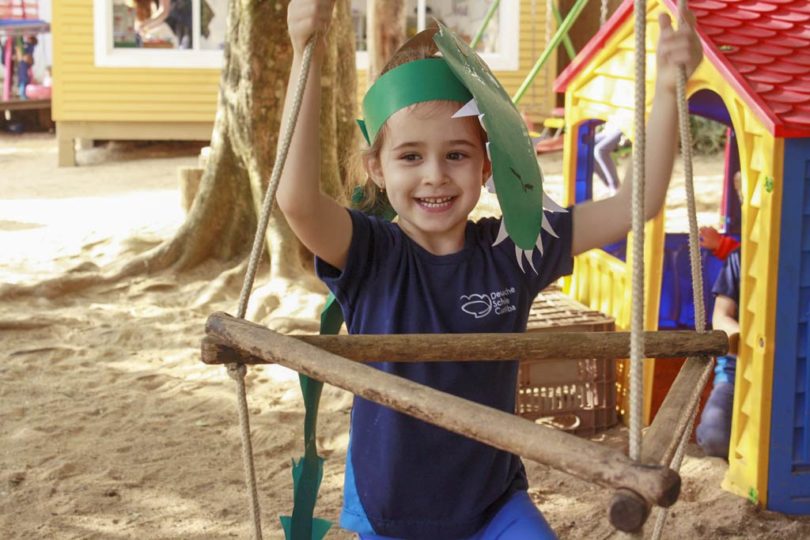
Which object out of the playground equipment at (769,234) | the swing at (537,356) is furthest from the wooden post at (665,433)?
the playground equipment at (769,234)

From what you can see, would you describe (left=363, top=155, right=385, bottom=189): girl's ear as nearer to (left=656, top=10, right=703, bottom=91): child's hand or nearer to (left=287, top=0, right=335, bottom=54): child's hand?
(left=287, top=0, right=335, bottom=54): child's hand

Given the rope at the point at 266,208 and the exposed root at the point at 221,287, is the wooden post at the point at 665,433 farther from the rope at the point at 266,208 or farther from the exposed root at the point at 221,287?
the exposed root at the point at 221,287

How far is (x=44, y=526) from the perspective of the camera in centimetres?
356

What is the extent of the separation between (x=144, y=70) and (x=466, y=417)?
1159 centimetres

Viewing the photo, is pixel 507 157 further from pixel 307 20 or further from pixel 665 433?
pixel 665 433

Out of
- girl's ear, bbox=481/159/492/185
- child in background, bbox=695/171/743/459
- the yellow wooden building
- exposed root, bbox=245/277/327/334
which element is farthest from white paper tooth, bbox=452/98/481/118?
the yellow wooden building

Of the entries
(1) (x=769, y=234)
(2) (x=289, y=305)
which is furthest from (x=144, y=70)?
(1) (x=769, y=234)

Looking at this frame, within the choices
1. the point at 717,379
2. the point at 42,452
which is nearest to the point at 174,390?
the point at 42,452

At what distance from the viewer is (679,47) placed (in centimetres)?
203

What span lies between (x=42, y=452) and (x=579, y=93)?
2784 millimetres

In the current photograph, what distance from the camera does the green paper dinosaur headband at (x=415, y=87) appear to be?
2117 mm

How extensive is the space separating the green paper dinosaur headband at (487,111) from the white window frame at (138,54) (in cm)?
1046

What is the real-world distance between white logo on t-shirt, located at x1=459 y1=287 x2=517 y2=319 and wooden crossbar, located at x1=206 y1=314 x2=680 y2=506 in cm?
45

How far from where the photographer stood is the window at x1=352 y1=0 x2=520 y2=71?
12.7m
